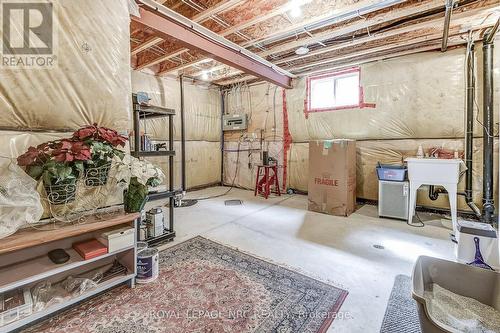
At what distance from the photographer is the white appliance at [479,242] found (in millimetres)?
1738

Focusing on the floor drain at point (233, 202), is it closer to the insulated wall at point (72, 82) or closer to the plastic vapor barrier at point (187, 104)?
the plastic vapor barrier at point (187, 104)

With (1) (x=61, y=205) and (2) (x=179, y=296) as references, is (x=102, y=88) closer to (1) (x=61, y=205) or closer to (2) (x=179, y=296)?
(1) (x=61, y=205)

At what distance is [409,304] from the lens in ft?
5.24

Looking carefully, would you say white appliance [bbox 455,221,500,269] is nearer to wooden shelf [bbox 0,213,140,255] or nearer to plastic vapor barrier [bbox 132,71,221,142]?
wooden shelf [bbox 0,213,140,255]

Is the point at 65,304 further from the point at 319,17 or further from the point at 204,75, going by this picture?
the point at 204,75

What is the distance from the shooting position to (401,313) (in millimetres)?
1514

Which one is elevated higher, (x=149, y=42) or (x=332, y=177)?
(x=149, y=42)

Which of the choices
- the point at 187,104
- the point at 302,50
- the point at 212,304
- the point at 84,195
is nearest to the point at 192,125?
the point at 187,104

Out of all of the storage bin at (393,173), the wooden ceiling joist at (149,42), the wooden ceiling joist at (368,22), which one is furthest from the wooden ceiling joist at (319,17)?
the storage bin at (393,173)

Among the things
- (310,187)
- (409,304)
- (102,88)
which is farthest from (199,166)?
(409,304)

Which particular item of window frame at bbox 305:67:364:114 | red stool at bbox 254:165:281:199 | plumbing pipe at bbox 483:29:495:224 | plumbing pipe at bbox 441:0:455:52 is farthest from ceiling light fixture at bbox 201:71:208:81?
plumbing pipe at bbox 483:29:495:224

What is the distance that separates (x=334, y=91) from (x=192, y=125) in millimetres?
3190

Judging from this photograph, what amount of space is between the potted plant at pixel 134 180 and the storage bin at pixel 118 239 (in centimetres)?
15

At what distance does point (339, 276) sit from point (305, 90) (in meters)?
3.85
